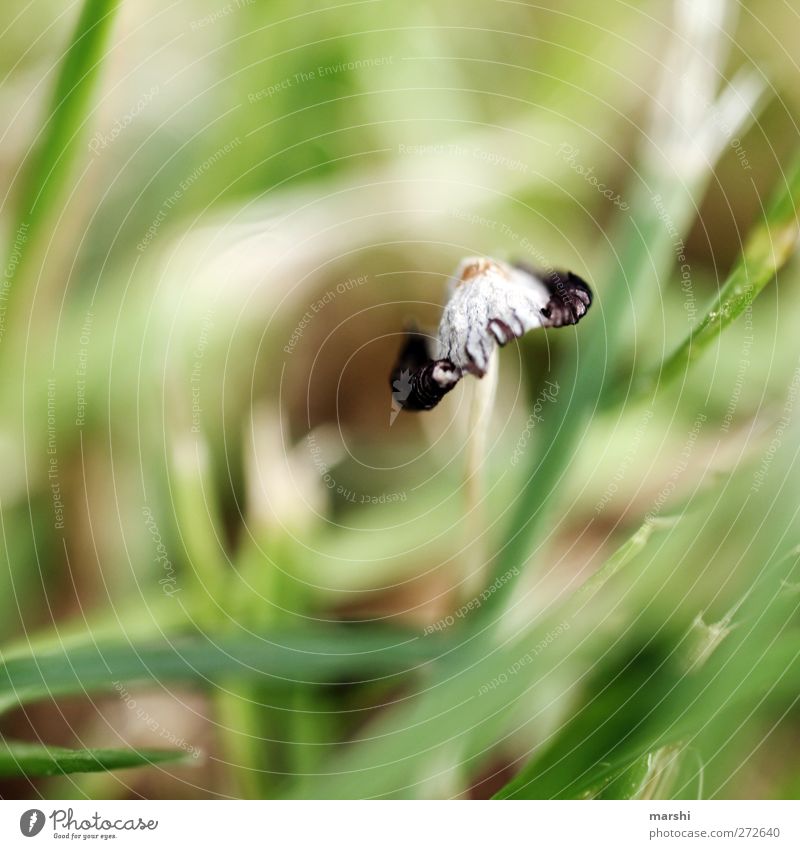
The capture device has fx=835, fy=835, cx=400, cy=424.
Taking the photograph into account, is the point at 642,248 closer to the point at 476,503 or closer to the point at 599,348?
the point at 599,348

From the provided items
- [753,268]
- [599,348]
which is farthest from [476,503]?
[753,268]

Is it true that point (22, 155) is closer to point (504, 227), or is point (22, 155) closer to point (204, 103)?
point (204, 103)

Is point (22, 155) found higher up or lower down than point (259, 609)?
higher up

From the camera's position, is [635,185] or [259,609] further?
[635,185]

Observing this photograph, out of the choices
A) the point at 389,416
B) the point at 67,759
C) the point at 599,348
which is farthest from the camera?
the point at 389,416

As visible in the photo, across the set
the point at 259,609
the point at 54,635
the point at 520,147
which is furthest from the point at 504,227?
the point at 54,635

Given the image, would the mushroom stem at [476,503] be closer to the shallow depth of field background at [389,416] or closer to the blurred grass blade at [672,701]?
the shallow depth of field background at [389,416]

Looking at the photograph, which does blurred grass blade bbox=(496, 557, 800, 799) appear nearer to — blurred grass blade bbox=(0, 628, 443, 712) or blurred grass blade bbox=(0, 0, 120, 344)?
blurred grass blade bbox=(0, 628, 443, 712)
